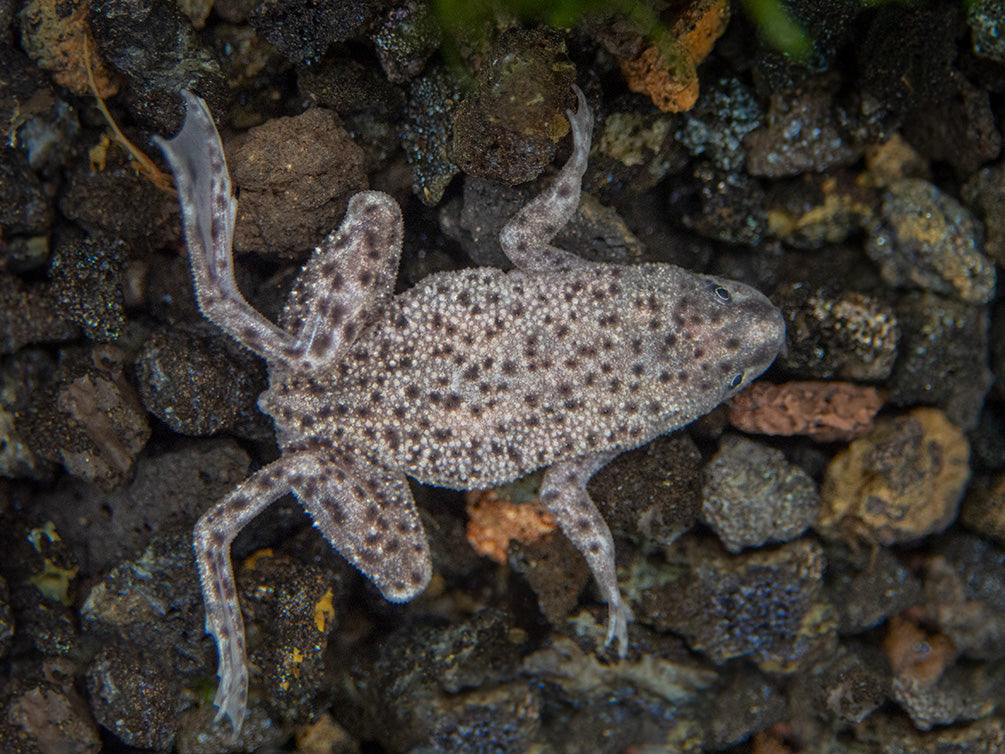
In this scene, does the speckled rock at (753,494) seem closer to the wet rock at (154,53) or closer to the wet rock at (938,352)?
the wet rock at (938,352)

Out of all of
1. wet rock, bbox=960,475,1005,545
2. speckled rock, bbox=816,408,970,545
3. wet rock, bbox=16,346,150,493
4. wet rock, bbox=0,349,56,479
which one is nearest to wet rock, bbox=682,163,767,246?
speckled rock, bbox=816,408,970,545

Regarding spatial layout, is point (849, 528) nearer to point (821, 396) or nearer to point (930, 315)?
point (821, 396)

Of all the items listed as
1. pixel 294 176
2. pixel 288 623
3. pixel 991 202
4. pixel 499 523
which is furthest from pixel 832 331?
pixel 288 623

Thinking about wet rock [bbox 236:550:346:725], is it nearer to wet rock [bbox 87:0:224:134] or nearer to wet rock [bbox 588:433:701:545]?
wet rock [bbox 588:433:701:545]

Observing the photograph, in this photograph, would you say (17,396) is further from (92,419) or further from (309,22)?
(309,22)

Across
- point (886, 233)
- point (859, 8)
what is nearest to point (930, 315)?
point (886, 233)

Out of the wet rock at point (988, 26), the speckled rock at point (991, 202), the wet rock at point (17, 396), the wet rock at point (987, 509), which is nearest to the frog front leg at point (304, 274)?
the wet rock at point (17, 396)
